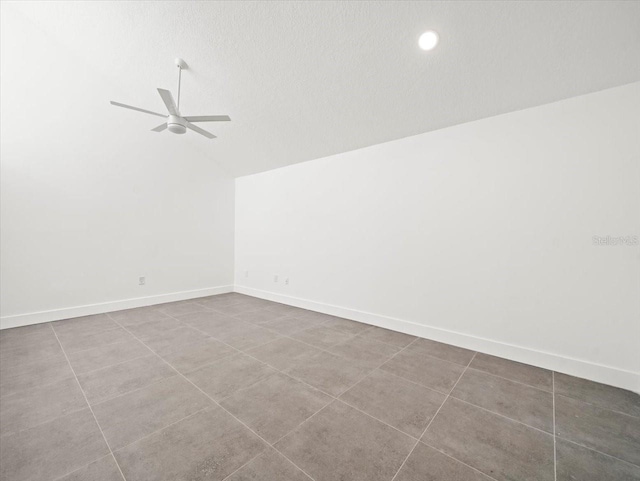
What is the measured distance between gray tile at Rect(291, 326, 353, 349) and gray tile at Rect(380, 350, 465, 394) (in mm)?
A: 682

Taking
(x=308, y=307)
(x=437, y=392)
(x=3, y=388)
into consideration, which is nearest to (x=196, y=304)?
(x=308, y=307)

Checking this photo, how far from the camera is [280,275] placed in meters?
4.56

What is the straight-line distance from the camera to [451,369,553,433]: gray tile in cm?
165

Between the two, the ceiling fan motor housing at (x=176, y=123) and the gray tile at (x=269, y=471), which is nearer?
the gray tile at (x=269, y=471)

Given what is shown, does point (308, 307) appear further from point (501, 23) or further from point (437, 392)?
point (501, 23)

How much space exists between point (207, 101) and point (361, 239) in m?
2.88

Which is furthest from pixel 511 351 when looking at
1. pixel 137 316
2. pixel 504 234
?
pixel 137 316

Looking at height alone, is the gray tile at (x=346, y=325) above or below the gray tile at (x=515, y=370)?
above

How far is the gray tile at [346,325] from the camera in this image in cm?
322

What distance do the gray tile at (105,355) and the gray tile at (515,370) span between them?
3286 mm

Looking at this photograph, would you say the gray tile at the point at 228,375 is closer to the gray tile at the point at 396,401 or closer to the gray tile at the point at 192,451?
the gray tile at the point at 192,451

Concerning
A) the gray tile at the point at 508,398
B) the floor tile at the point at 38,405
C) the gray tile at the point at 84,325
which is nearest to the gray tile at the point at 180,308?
the gray tile at the point at 84,325

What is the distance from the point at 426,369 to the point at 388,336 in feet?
2.59

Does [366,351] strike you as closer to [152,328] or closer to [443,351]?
[443,351]
